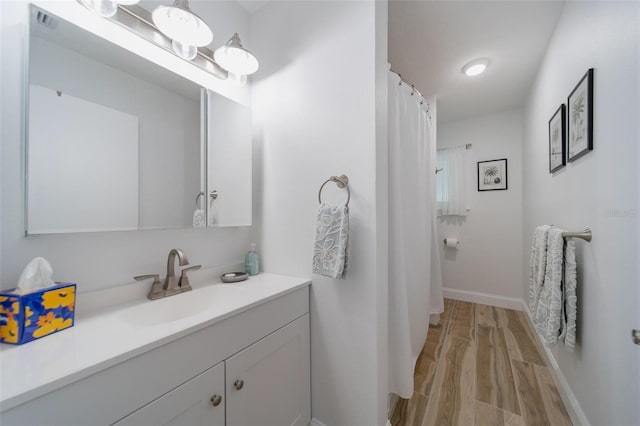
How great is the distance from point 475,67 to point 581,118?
1.18m

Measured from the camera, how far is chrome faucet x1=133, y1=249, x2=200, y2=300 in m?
1.04

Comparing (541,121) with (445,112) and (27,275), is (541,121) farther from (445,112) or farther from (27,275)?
(27,275)

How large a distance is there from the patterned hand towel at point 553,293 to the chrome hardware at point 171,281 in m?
1.86

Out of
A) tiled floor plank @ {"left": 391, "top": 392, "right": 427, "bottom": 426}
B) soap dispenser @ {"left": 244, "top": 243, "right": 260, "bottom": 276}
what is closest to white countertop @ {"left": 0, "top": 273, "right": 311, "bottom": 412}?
soap dispenser @ {"left": 244, "top": 243, "right": 260, "bottom": 276}

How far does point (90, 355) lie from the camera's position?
0.60m

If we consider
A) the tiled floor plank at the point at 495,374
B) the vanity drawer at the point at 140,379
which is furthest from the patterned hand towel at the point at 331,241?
the tiled floor plank at the point at 495,374

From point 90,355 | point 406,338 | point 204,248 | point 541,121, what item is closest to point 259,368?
point 90,355

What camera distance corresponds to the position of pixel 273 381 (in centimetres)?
104

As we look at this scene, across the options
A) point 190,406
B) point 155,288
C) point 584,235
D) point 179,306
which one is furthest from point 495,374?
point 155,288

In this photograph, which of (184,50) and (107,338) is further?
(184,50)

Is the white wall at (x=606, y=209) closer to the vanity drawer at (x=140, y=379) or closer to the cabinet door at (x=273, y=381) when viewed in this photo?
the cabinet door at (x=273, y=381)

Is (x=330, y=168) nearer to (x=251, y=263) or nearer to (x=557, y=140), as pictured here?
(x=251, y=263)

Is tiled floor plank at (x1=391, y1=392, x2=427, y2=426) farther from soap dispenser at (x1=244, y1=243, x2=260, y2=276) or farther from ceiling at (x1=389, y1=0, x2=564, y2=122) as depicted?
ceiling at (x1=389, y1=0, x2=564, y2=122)

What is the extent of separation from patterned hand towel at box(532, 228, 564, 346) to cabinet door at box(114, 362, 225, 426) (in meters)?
1.64
